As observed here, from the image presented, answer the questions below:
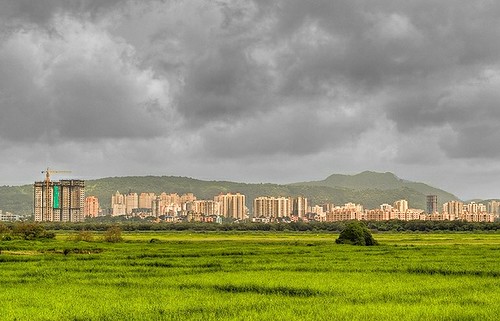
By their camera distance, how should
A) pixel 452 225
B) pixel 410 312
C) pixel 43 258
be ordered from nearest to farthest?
pixel 410 312, pixel 43 258, pixel 452 225

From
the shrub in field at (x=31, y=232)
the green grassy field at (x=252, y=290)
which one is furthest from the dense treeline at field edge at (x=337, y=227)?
the green grassy field at (x=252, y=290)

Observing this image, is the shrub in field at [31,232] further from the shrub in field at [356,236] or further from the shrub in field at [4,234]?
the shrub in field at [356,236]

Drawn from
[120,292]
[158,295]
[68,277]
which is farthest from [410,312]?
[68,277]

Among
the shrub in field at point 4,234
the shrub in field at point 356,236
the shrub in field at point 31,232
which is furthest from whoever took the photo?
the shrub in field at point 31,232

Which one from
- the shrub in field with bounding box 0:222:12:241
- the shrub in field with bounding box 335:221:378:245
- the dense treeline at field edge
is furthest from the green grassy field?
the dense treeline at field edge

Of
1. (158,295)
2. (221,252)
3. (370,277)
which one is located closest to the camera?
(158,295)

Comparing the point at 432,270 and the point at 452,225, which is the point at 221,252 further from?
the point at 452,225

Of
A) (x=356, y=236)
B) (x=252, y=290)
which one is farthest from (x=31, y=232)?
(x=252, y=290)

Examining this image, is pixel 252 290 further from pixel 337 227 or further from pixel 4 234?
pixel 337 227

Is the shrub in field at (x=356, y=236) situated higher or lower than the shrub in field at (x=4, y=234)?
higher

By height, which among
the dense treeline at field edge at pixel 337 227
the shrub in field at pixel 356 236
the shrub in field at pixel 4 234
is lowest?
the dense treeline at field edge at pixel 337 227

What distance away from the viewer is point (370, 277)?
3312 centimetres

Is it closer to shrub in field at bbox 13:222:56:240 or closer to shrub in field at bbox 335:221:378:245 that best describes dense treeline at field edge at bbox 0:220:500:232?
shrub in field at bbox 13:222:56:240

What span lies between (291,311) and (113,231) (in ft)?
213
